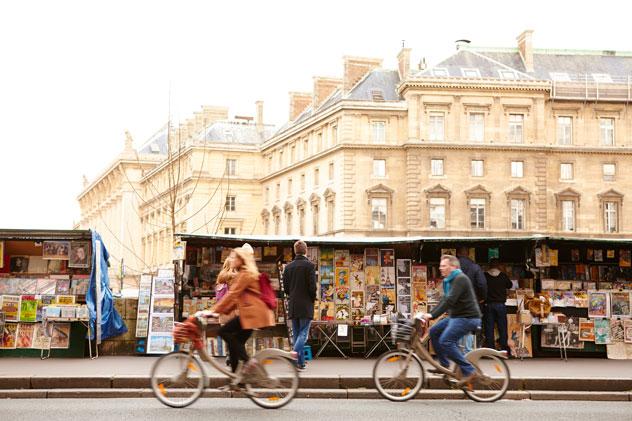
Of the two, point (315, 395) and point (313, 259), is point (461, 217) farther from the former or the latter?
point (315, 395)

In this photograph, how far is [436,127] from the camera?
73875 millimetres

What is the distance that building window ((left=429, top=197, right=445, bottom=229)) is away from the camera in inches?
2852

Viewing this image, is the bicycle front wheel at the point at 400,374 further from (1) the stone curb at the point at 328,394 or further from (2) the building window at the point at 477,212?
(2) the building window at the point at 477,212

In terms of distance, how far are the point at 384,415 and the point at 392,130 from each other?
211 feet

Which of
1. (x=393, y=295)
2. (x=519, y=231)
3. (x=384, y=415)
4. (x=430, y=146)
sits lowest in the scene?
(x=384, y=415)

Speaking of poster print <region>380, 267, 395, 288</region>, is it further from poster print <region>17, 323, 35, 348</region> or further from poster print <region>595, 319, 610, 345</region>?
poster print <region>17, 323, 35, 348</region>

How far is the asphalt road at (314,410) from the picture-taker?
10812 mm

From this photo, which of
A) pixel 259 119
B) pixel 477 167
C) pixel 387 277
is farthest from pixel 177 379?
pixel 259 119

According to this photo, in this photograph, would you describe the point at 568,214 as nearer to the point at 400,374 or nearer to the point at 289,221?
the point at 289,221

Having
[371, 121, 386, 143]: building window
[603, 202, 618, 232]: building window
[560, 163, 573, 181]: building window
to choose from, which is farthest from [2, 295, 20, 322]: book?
[603, 202, 618, 232]: building window

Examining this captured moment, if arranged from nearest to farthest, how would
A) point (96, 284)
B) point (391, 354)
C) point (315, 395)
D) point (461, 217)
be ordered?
point (391, 354) → point (315, 395) → point (96, 284) → point (461, 217)

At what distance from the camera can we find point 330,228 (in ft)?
248

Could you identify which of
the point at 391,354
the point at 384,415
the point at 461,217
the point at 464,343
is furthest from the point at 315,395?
the point at 461,217

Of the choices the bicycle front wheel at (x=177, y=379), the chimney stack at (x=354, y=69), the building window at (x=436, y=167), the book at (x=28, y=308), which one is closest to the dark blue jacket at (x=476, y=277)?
the bicycle front wheel at (x=177, y=379)
